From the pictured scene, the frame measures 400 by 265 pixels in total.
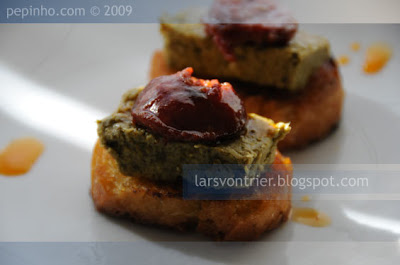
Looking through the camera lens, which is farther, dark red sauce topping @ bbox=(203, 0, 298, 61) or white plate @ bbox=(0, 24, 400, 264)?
→ dark red sauce topping @ bbox=(203, 0, 298, 61)

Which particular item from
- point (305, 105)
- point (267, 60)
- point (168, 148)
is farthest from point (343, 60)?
point (168, 148)

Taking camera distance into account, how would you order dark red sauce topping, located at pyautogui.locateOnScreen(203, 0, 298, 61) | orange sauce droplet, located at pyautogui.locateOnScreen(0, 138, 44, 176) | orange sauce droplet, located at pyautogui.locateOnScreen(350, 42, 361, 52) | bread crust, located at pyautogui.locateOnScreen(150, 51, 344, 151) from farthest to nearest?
orange sauce droplet, located at pyautogui.locateOnScreen(350, 42, 361, 52) → bread crust, located at pyautogui.locateOnScreen(150, 51, 344, 151) → dark red sauce topping, located at pyautogui.locateOnScreen(203, 0, 298, 61) → orange sauce droplet, located at pyautogui.locateOnScreen(0, 138, 44, 176)

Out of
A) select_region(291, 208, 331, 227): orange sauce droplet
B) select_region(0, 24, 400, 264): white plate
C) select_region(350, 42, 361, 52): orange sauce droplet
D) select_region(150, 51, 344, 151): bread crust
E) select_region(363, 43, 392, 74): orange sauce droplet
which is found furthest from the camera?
select_region(350, 42, 361, 52): orange sauce droplet

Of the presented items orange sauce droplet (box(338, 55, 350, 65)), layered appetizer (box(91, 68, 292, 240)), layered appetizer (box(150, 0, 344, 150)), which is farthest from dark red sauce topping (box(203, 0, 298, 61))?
orange sauce droplet (box(338, 55, 350, 65))

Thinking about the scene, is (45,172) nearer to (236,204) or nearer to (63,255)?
(63,255)

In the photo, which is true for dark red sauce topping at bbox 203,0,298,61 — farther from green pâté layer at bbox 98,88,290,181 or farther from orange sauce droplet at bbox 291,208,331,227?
orange sauce droplet at bbox 291,208,331,227

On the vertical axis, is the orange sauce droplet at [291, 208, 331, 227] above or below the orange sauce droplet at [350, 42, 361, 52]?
below
